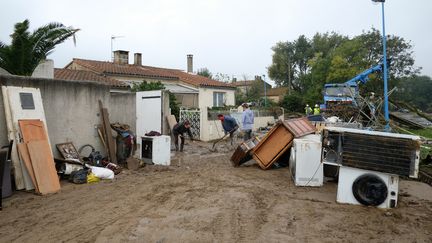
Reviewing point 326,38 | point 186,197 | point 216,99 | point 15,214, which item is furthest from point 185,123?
point 326,38

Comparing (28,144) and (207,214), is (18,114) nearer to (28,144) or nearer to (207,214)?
(28,144)

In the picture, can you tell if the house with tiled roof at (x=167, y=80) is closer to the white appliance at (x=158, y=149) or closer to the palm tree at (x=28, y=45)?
the palm tree at (x=28, y=45)

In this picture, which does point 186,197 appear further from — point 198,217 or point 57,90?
point 57,90

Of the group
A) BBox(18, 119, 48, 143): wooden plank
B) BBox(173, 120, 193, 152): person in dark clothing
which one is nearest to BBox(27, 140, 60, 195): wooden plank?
BBox(18, 119, 48, 143): wooden plank

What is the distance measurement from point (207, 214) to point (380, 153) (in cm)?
300

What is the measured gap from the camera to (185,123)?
11516mm

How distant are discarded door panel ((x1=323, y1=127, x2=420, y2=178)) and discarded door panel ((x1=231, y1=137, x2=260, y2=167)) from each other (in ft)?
11.0

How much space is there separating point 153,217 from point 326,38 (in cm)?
Result: 4793

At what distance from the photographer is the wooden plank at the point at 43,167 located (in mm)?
6609

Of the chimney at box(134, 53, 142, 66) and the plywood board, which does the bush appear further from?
the plywood board

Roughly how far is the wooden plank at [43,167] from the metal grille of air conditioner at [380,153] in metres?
5.66

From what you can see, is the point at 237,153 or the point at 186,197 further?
the point at 237,153

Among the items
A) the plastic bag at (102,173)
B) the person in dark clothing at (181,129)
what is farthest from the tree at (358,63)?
the plastic bag at (102,173)

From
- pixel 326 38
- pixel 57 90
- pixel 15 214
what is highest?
pixel 326 38
